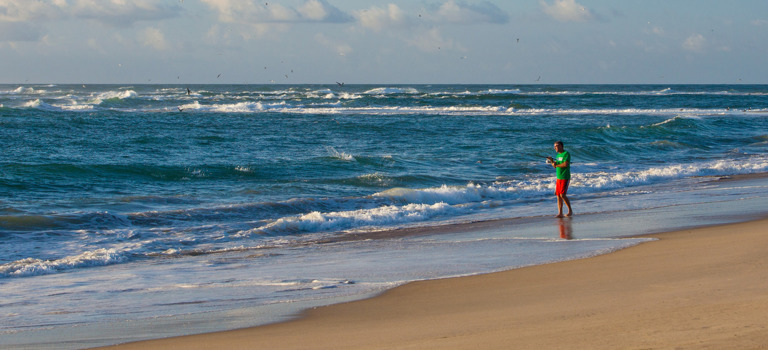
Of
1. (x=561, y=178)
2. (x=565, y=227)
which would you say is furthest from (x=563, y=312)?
(x=561, y=178)

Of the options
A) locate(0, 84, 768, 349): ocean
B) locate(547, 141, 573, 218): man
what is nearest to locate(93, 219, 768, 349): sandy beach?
locate(0, 84, 768, 349): ocean

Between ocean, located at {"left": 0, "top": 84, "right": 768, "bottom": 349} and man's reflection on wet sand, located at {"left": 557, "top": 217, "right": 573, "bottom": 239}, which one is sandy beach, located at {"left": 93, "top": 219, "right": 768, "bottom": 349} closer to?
ocean, located at {"left": 0, "top": 84, "right": 768, "bottom": 349}

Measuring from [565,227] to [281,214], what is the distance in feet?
16.0

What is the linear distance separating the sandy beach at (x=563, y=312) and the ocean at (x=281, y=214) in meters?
0.46

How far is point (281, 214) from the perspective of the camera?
493 inches

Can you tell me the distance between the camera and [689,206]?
12.2m

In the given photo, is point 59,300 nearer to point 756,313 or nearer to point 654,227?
point 756,313

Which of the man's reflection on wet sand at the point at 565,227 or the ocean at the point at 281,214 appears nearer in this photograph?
the ocean at the point at 281,214

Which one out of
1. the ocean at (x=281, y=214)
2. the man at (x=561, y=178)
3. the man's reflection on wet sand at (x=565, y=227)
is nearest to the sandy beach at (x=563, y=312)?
the ocean at (x=281, y=214)

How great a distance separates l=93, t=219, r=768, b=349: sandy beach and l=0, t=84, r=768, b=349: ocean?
46 cm

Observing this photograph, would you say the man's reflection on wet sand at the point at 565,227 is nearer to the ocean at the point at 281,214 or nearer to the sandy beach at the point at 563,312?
the ocean at the point at 281,214

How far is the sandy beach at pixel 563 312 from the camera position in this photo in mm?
4312

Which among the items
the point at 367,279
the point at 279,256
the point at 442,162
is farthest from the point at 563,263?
the point at 442,162

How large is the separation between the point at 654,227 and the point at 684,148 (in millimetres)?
17663
